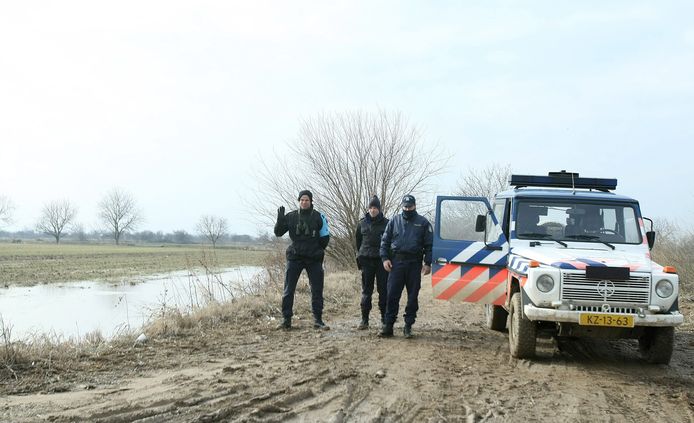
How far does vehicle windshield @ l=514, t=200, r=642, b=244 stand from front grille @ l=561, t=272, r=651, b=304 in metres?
1.22

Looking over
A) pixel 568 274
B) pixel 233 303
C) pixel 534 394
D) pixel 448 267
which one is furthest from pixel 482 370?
pixel 233 303

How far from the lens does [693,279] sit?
13.5 metres

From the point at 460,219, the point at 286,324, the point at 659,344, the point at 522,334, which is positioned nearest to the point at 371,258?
the point at 460,219

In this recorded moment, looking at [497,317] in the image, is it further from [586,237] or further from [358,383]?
[358,383]

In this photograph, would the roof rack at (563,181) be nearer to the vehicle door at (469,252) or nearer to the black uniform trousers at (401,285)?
the vehicle door at (469,252)

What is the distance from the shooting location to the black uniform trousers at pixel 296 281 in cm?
834

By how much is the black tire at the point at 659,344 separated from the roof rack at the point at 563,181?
A: 246 centimetres

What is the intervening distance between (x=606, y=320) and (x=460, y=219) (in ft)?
8.13

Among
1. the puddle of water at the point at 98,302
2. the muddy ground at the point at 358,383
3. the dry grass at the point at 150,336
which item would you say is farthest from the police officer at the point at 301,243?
the puddle of water at the point at 98,302

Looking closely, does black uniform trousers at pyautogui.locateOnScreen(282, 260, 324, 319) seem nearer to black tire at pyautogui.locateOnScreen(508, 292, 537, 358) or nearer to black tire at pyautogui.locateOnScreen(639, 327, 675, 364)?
black tire at pyautogui.locateOnScreen(508, 292, 537, 358)

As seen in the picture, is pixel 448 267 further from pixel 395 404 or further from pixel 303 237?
pixel 395 404

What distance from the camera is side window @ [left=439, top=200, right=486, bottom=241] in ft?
25.4

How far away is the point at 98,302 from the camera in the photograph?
18125 mm

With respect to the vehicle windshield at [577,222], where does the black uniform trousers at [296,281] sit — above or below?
below
